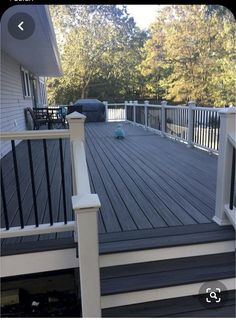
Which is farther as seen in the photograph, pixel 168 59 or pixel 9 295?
pixel 168 59

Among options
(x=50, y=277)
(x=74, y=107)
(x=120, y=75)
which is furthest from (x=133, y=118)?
(x=50, y=277)

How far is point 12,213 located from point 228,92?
48.5 ft

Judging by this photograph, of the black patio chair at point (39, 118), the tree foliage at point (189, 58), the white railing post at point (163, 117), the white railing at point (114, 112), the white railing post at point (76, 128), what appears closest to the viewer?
the white railing post at point (76, 128)

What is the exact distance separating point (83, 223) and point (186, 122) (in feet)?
14.3

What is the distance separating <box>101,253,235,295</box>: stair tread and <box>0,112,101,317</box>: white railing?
21cm

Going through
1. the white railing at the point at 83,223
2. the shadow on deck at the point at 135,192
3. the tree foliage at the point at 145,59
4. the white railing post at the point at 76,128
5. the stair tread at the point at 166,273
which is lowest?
the stair tread at the point at 166,273

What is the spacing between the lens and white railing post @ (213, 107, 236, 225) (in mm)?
2098

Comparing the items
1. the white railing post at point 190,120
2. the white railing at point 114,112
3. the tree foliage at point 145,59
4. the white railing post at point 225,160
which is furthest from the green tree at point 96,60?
the white railing post at point 225,160

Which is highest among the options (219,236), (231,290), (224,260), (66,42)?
(66,42)

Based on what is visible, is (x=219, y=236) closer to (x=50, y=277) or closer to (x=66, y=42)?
(x=50, y=277)

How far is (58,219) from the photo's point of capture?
7.88 feet

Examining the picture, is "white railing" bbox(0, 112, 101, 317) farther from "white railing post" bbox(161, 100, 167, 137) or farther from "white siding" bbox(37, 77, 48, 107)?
"white siding" bbox(37, 77, 48, 107)

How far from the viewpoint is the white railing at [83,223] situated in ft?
4.98

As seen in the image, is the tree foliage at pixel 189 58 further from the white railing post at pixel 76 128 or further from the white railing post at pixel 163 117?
the white railing post at pixel 76 128
